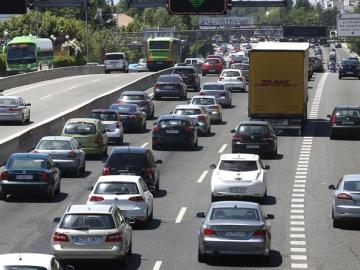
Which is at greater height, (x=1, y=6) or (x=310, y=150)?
(x=1, y=6)

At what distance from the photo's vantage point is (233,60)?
385 feet

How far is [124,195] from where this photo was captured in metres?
27.7

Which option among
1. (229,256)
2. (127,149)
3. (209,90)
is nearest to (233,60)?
(209,90)

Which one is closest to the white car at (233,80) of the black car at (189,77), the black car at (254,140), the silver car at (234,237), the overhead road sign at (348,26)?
the black car at (189,77)

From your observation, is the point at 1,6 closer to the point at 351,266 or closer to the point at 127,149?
the point at 127,149

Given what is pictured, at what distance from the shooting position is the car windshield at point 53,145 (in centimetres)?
3819

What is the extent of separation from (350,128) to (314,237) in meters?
23.5

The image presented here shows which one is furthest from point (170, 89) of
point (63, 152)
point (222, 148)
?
point (63, 152)

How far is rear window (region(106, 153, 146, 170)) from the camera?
33719 mm

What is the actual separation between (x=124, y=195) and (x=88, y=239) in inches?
212

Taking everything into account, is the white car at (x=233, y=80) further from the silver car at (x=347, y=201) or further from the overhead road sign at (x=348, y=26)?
the overhead road sign at (x=348, y=26)

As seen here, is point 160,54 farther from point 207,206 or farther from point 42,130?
point 207,206

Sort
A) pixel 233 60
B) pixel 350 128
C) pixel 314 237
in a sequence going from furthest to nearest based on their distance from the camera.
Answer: pixel 233 60 < pixel 350 128 < pixel 314 237

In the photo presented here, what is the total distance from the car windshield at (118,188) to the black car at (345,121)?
77.0ft
